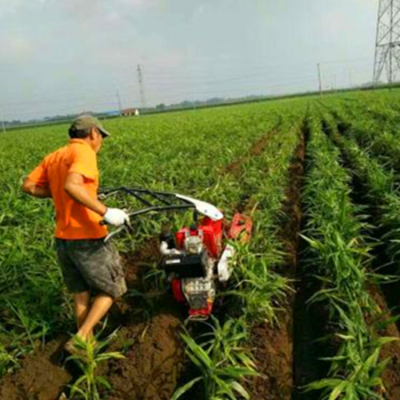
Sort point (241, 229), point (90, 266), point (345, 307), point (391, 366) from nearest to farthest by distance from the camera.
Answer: point (391, 366), point (90, 266), point (345, 307), point (241, 229)

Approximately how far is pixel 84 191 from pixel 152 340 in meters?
1.41

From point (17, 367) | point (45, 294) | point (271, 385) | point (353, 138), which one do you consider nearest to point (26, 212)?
point (45, 294)

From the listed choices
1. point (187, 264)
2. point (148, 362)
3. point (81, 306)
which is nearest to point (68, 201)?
point (81, 306)

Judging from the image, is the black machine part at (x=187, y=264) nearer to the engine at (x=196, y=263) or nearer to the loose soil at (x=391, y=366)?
the engine at (x=196, y=263)

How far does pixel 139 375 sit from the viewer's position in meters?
3.74

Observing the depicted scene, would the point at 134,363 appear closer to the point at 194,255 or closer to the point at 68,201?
the point at 194,255

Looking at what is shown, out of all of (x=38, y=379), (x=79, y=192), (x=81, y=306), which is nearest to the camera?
(x=79, y=192)

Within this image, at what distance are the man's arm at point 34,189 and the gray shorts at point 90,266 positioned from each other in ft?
1.25

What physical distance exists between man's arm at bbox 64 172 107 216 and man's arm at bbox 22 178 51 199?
2.12 feet

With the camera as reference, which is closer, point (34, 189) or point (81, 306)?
point (34, 189)

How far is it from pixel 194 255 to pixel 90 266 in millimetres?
768

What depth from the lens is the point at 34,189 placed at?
3959 mm

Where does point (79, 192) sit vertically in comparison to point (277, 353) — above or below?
above

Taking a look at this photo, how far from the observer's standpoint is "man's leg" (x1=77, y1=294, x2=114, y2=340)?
3.89m
